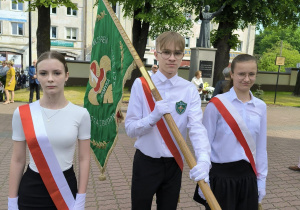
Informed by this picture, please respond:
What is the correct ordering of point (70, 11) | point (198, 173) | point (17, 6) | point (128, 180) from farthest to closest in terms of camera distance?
1. point (70, 11)
2. point (17, 6)
3. point (128, 180)
4. point (198, 173)

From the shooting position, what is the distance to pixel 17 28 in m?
33.9

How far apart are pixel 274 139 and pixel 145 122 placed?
7.16m

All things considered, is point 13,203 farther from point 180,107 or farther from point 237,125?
point 237,125

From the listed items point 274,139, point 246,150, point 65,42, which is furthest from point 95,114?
point 65,42

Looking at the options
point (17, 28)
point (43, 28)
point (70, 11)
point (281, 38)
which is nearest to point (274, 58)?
point (281, 38)

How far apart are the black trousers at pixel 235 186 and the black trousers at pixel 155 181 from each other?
0.32 m

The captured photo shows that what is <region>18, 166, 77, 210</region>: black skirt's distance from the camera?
1.83m

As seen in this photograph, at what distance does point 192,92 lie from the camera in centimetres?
215

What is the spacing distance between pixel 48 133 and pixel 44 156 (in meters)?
0.15

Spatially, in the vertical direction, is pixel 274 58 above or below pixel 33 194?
above

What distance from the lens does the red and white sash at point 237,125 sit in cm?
214

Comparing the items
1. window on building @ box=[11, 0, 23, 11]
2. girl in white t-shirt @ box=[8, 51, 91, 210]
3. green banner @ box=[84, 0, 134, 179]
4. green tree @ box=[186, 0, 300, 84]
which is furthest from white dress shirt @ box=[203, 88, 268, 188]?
window on building @ box=[11, 0, 23, 11]

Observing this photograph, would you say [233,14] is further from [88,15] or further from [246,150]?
[88,15]

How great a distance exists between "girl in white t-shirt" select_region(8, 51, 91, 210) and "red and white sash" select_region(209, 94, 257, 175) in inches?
41.3
